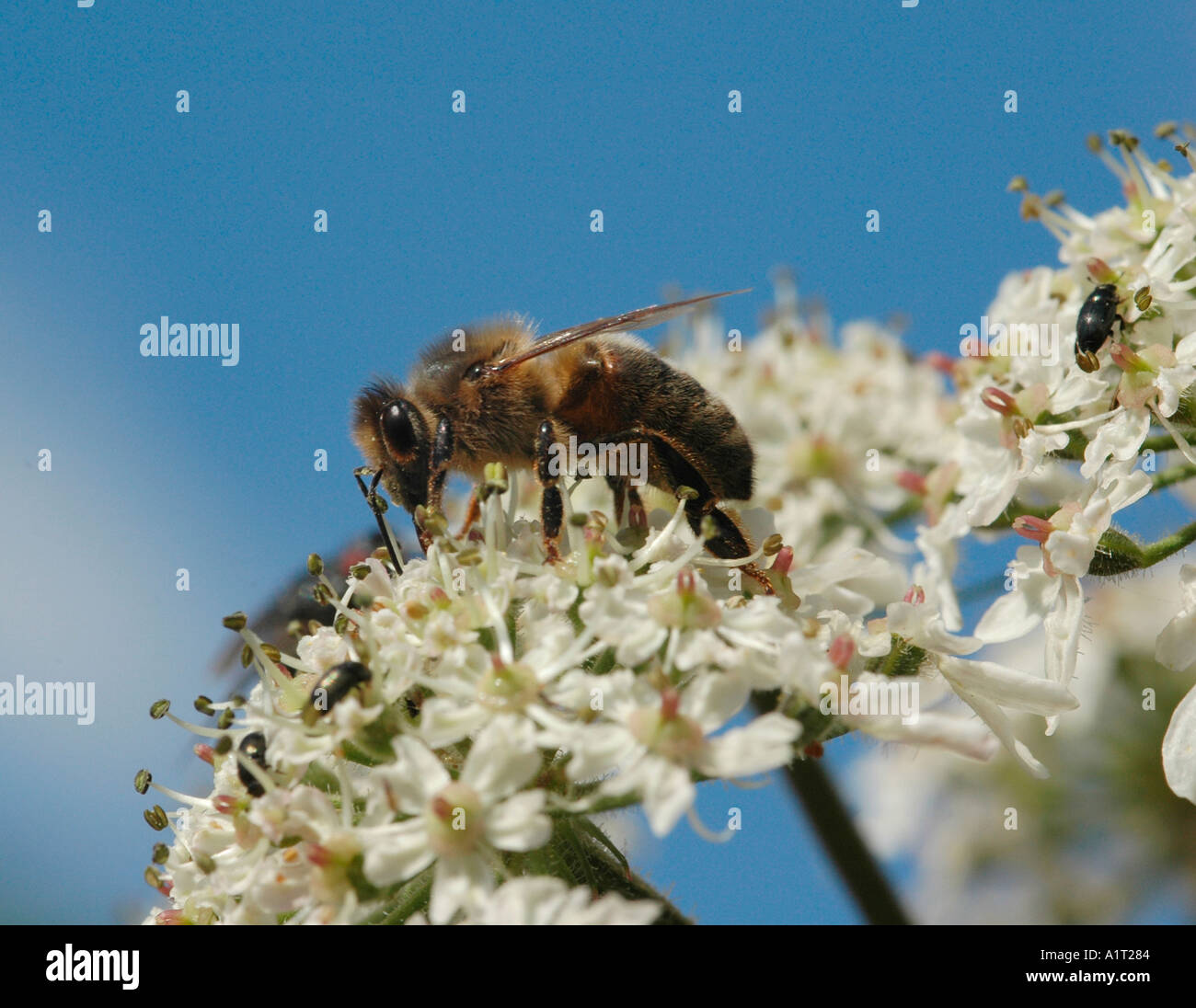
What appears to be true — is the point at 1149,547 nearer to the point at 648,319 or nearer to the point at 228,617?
the point at 648,319

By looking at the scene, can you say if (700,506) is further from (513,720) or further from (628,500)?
(513,720)

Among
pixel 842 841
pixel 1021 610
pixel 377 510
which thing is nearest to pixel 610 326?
pixel 377 510

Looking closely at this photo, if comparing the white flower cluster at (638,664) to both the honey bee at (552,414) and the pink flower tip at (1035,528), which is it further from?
the honey bee at (552,414)

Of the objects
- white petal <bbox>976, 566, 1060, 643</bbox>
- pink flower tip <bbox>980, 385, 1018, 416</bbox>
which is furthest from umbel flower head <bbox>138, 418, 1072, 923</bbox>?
pink flower tip <bbox>980, 385, 1018, 416</bbox>

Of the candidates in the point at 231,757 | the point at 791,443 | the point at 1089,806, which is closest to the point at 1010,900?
the point at 1089,806

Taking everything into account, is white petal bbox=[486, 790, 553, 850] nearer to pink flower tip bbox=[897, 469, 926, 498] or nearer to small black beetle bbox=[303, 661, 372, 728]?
small black beetle bbox=[303, 661, 372, 728]

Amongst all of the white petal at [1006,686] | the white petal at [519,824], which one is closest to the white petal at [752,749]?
the white petal at [519,824]
